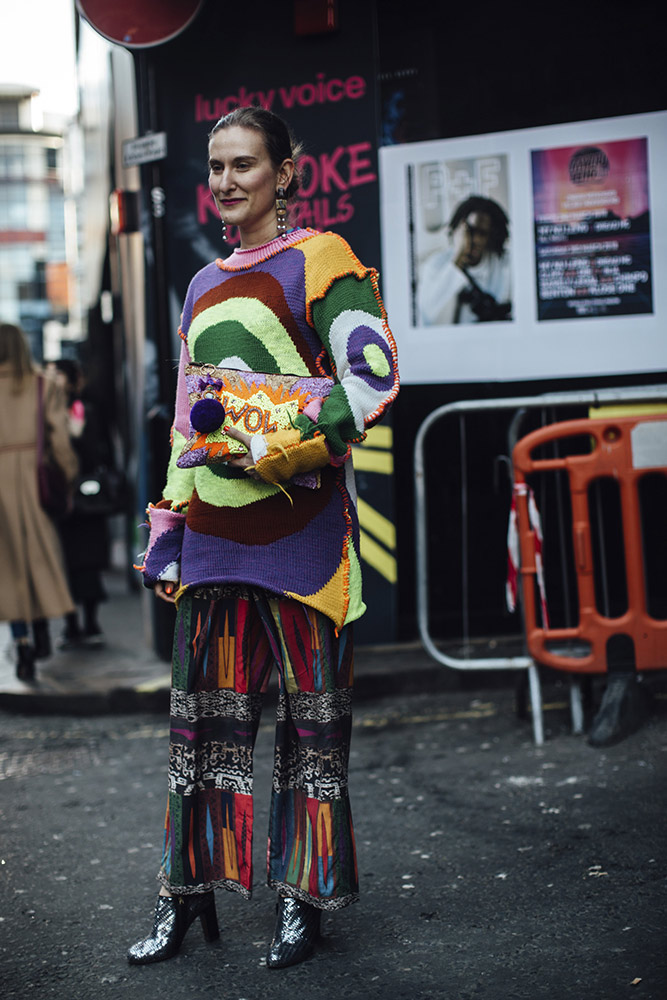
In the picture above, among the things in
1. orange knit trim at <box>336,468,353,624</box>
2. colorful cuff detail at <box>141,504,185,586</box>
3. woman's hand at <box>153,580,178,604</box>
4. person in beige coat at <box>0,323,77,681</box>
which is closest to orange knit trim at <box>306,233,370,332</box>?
orange knit trim at <box>336,468,353,624</box>

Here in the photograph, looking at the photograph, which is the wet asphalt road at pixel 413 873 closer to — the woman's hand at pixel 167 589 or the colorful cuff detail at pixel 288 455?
the woman's hand at pixel 167 589

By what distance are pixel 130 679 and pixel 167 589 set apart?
337 centimetres

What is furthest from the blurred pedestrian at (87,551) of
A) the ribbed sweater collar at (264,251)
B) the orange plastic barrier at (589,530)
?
the ribbed sweater collar at (264,251)

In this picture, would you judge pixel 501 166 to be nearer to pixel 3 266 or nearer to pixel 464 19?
pixel 464 19

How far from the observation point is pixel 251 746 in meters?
3.02

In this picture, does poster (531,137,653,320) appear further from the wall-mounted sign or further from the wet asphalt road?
the wet asphalt road

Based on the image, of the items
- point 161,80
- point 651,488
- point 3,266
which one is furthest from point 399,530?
point 3,266

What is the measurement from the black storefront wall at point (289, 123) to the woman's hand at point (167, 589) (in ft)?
10.5

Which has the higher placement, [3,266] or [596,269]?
[3,266]

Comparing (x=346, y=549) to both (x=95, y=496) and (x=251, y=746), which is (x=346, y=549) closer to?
(x=251, y=746)

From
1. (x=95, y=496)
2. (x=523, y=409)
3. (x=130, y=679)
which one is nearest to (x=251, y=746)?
(x=523, y=409)

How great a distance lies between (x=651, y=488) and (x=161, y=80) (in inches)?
128

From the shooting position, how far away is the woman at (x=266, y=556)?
2.85 metres

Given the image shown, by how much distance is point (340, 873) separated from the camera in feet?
9.58
